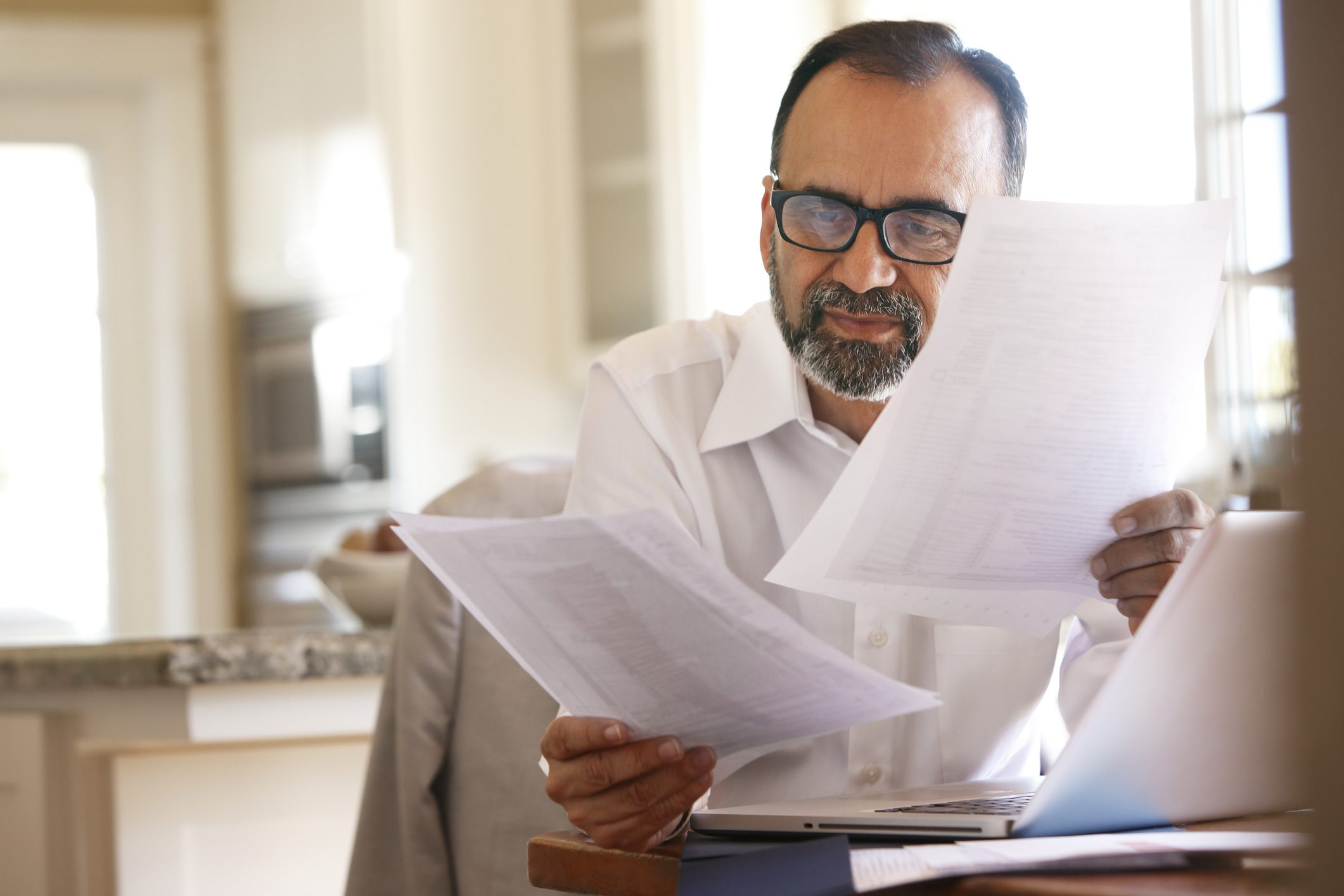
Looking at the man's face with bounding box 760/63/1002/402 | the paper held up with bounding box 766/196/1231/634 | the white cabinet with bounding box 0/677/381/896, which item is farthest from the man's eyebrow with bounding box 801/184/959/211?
the white cabinet with bounding box 0/677/381/896

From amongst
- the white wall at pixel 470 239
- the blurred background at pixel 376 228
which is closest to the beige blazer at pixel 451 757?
the blurred background at pixel 376 228

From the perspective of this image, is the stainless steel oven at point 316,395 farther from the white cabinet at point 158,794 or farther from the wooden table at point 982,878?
the wooden table at point 982,878

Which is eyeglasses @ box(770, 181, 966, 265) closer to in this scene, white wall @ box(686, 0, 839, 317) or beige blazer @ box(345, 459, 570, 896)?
beige blazer @ box(345, 459, 570, 896)

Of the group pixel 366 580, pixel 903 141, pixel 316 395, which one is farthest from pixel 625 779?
pixel 316 395

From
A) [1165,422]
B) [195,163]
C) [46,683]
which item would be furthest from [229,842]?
[195,163]

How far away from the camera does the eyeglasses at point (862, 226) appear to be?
1.04 metres

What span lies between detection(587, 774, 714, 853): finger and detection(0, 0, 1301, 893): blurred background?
924mm

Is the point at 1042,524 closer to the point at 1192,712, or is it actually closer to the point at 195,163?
the point at 1192,712

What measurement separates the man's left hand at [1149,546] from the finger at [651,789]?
0.88ft

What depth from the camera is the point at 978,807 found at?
0.68 m

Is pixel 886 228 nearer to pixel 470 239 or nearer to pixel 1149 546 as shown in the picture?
pixel 1149 546

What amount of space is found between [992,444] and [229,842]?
1398mm

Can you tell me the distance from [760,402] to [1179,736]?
0.61 m

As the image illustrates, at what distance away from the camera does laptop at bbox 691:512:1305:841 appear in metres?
0.56
